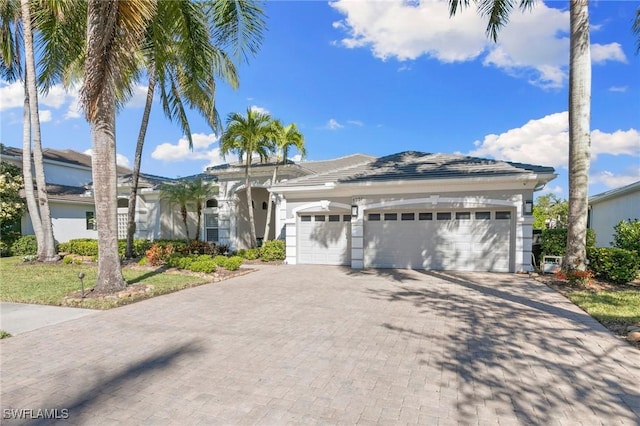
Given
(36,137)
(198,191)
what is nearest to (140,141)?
(198,191)

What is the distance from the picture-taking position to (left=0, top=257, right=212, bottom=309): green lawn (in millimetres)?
7930

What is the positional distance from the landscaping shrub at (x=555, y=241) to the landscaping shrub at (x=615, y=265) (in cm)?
136

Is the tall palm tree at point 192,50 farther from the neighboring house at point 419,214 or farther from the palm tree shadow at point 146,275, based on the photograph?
the neighboring house at point 419,214

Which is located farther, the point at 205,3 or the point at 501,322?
the point at 205,3

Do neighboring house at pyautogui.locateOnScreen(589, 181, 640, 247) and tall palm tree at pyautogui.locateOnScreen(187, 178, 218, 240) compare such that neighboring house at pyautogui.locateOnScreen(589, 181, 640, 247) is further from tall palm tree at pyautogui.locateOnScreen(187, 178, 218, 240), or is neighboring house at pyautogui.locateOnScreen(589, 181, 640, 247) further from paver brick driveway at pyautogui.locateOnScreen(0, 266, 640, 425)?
tall palm tree at pyautogui.locateOnScreen(187, 178, 218, 240)

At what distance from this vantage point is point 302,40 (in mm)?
12109

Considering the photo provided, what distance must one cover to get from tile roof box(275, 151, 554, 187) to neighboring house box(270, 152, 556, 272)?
33mm

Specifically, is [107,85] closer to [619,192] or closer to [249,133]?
[249,133]

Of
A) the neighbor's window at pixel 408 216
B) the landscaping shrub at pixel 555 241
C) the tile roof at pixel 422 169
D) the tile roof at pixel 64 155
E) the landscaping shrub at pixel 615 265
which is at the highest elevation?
the tile roof at pixel 64 155

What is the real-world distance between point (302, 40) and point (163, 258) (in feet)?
31.7

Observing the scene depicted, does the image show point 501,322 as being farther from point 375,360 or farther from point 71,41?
point 71,41

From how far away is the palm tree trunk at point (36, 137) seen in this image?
12.8 metres

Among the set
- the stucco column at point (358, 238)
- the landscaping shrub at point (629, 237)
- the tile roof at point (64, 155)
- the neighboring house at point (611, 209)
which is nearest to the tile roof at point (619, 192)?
the neighboring house at point (611, 209)

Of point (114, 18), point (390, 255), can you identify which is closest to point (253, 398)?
point (114, 18)
